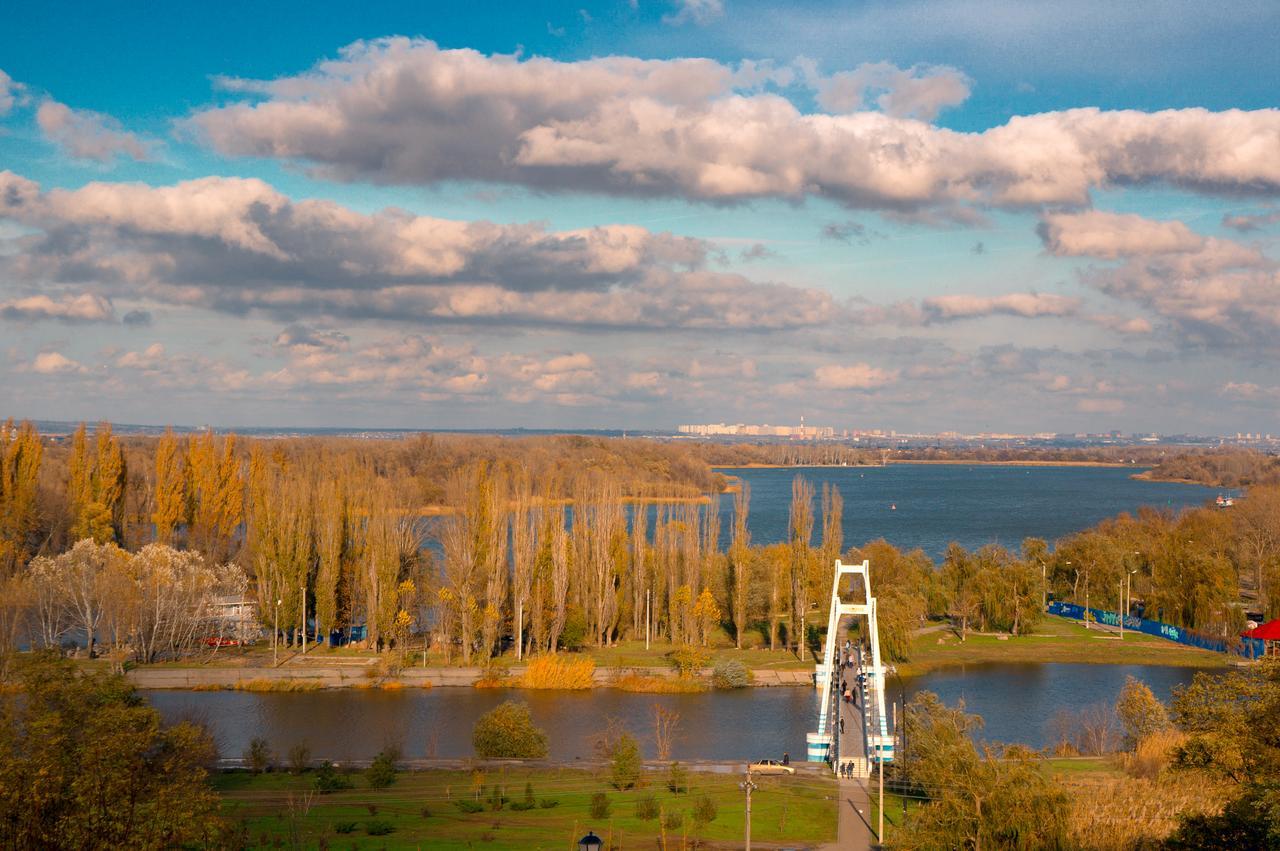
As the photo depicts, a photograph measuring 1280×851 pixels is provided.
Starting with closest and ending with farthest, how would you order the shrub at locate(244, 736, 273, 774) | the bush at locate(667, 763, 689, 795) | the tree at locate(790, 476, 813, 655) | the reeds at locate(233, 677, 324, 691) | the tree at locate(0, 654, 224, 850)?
1. the tree at locate(0, 654, 224, 850)
2. the bush at locate(667, 763, 689, 795)
3. the shrub at locate(244, 736, 273, 774)
4. the reeds at locate(233, 677, 324, 691)
5. the tree at locate(790, 476, 813, 655)

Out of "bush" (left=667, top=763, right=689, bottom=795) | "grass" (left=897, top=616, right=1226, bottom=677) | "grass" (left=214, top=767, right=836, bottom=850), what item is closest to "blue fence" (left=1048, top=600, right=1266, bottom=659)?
"grass" (left=897, top=616, right=1226, bottom=677)

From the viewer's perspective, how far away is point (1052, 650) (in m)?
36.1

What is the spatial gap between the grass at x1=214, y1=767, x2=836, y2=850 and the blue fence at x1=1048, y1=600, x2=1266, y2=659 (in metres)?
21.8

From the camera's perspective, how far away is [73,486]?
43688mm

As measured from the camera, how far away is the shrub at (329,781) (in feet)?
64.6

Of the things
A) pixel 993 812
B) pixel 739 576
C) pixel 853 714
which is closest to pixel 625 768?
pixel 853 714

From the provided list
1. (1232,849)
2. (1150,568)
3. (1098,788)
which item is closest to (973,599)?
(1150,568)

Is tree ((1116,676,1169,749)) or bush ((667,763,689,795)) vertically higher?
tree ((1116,676,1169,749))

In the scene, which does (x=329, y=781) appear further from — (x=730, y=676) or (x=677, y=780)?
(x=730, y=676)

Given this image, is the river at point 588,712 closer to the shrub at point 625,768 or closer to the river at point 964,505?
the shrub at point 625,768

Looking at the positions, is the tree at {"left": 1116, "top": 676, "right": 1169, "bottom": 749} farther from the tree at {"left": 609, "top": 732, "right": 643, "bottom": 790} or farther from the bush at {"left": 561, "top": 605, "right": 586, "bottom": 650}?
the bush at {"left": 561, "top": 605, "right": 586, "bottom": 650}

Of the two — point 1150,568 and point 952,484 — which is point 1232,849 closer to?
point 1150,568

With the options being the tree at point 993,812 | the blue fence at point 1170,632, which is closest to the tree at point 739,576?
the blue fence at point 1170,632

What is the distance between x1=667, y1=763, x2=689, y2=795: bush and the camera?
19438 mm
